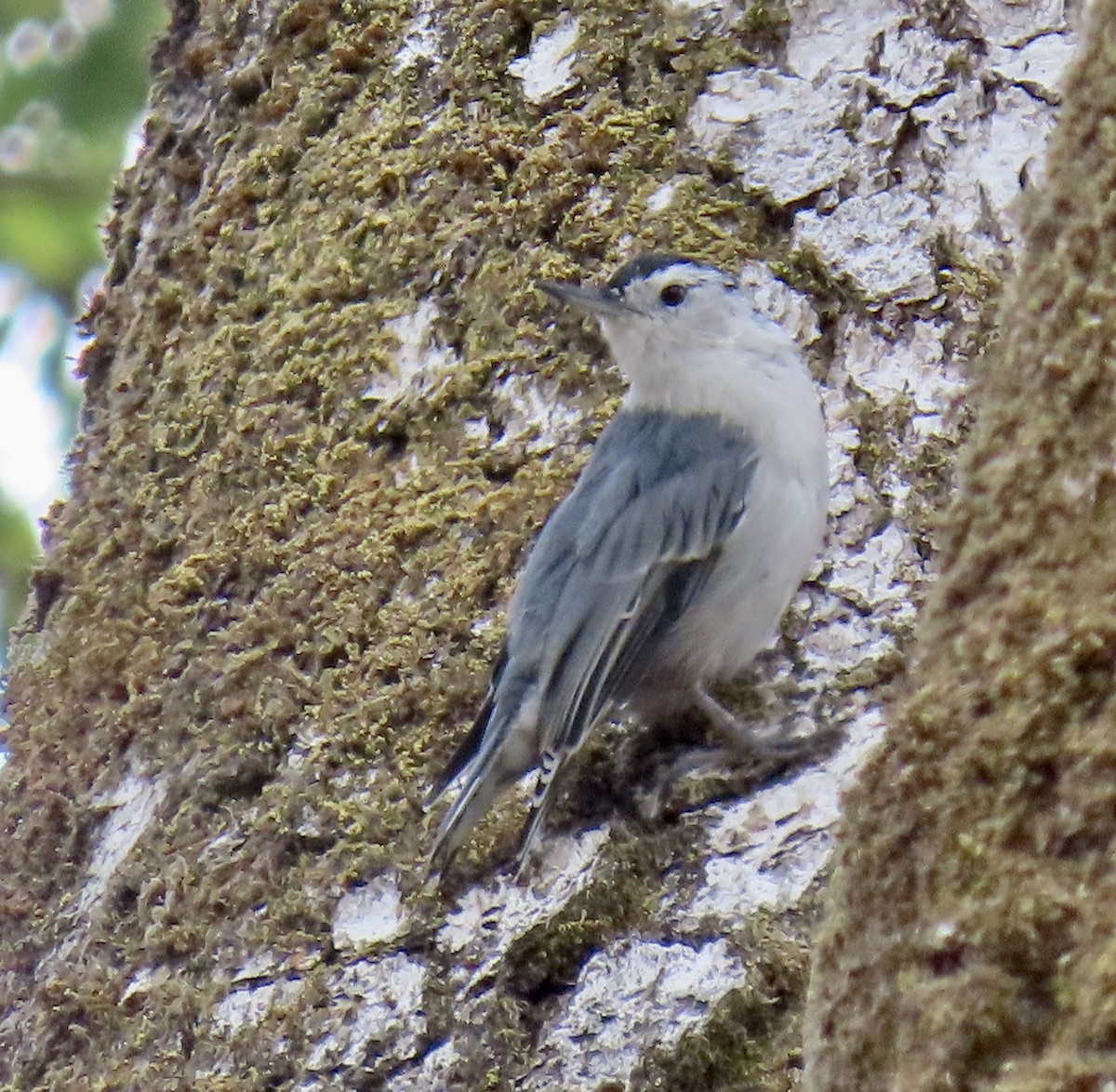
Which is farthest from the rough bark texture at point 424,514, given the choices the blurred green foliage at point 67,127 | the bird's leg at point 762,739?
the blurred green foliage at point 67,127

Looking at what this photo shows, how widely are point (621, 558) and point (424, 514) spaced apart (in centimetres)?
36

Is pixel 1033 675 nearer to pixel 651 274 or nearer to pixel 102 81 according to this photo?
pixel 651 274

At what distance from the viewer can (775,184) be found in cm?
296

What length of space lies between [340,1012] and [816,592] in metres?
0.99

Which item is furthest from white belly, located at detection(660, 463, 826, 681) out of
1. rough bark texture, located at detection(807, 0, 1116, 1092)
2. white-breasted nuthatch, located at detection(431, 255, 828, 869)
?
rough bark texture, located at detection(807, 0, 1116, 1092)

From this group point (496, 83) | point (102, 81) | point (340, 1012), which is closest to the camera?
point (340, 1012)

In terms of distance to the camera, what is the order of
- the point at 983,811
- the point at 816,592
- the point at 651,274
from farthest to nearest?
the point at 651,274 → the point at 816,592 → the point at 983,811

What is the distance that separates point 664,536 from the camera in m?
2.95

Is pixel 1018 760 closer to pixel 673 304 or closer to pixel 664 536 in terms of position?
pixel 664 536

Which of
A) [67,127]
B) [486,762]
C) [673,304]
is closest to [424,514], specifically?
[486,762]

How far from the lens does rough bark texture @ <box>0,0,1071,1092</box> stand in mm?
2234

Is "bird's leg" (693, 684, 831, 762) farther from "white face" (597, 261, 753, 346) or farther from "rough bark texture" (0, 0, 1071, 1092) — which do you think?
"white face" (597, 261, 753, 346)

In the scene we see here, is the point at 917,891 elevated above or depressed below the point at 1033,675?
below

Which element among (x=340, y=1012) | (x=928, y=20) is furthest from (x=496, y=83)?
(x=340, y=1012)
